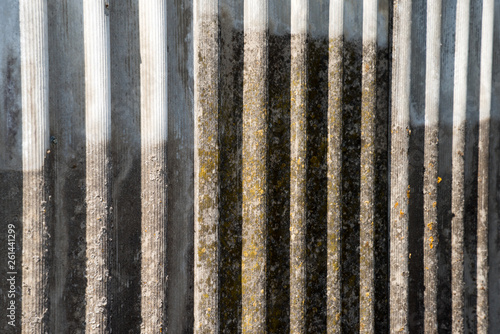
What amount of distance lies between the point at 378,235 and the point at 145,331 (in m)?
1.50

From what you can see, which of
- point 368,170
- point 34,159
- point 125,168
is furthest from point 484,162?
point 34,159

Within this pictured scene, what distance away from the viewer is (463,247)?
218cm

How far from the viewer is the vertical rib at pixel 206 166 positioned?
1814 millimetres

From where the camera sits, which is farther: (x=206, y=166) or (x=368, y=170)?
(x=368, y=170)

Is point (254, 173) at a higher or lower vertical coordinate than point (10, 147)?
lower

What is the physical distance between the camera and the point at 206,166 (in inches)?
72.5

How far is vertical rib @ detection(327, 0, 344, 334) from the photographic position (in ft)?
6.40

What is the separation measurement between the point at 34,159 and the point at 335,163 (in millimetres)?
1640

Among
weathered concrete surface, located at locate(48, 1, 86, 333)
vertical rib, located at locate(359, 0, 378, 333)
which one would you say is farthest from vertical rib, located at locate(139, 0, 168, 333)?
vertical rib, located at locate(359, 0, 378, 333)

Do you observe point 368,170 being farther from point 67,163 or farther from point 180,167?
point 67,163

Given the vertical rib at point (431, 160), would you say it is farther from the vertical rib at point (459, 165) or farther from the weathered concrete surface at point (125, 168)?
the weathered concrete surface at point (125, 168)

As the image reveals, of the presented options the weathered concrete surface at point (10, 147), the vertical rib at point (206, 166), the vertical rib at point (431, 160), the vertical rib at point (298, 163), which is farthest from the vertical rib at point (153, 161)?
the vertical rib at point (431, 160)

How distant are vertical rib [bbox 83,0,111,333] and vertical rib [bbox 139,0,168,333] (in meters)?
0.18

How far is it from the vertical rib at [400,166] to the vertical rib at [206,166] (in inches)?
43.4
